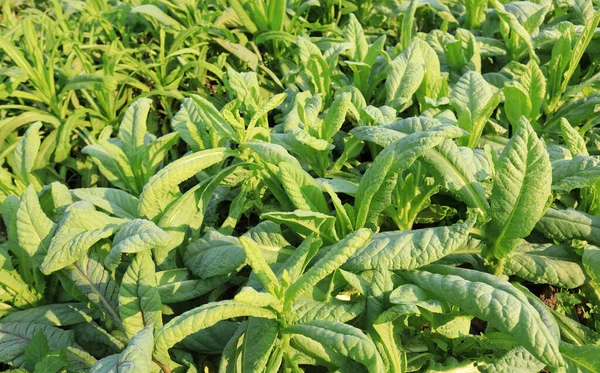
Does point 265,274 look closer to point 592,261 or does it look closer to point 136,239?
point 136,239

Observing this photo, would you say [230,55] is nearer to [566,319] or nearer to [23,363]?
[23,363]

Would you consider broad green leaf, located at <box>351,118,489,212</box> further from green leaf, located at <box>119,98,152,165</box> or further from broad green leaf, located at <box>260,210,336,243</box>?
green leaf, located at <box>119,98,152,165</box>

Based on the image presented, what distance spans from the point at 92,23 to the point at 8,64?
0.54m

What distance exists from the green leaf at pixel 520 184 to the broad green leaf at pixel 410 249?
0.15 meters

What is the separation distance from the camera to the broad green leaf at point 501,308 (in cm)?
125

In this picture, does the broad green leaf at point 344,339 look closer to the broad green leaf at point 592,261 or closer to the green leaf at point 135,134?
the broad green leaf at point 592,261

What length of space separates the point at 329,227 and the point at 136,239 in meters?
0.58

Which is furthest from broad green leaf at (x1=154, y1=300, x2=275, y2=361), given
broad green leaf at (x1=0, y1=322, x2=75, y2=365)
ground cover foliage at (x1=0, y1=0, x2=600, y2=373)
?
broad green leaf at (x1=0, y1=322, x2=75, y2=365)

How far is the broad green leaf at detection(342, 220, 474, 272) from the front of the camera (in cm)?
145

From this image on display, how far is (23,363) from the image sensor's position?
1608 millimetres

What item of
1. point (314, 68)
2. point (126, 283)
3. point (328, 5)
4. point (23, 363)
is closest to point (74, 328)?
point (23, 363)

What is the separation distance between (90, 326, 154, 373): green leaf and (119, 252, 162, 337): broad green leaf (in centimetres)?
16

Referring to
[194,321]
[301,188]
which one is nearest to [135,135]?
[301,188]

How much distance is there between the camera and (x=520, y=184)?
1.50m
